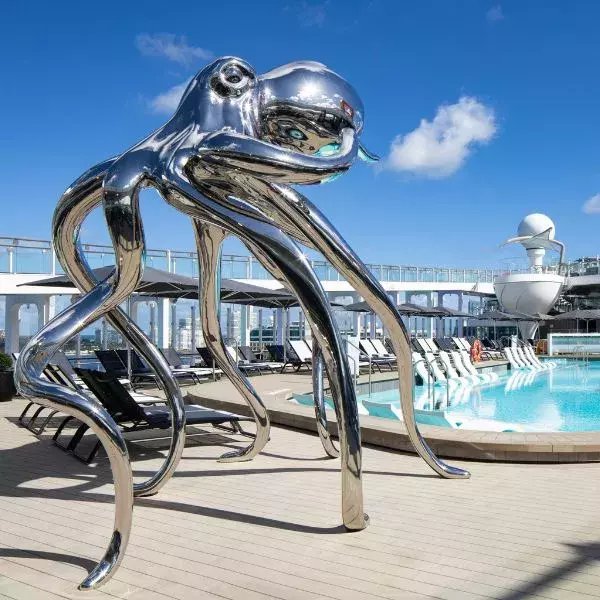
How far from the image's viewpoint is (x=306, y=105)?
4340 millimetres

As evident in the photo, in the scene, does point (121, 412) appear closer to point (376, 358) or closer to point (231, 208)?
point (231, 208)

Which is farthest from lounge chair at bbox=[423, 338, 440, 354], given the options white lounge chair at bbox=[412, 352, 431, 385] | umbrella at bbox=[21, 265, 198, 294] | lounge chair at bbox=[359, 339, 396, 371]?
umbrella at bbox=[21, 265, 198, 294]

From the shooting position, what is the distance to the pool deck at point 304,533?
10.6 ft

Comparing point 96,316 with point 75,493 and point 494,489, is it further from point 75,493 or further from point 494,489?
point 494,489

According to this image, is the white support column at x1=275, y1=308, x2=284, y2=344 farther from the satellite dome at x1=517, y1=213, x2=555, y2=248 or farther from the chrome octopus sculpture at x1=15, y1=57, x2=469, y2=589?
the satellite dome at x1=517, y1=213, x2=555, y2=248

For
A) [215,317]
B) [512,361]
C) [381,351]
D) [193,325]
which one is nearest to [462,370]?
[381,351]

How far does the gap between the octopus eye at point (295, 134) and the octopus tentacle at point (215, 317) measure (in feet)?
2.97

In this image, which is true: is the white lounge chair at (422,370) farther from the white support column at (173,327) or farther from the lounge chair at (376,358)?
the white support column at (173,327)

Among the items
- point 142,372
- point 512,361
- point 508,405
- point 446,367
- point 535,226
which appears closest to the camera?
point 142,372

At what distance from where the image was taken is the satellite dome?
1921 inches

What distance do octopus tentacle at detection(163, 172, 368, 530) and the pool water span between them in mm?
4724

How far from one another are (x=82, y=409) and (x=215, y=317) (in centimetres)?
222

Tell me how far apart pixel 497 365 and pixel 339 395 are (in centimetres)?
1867

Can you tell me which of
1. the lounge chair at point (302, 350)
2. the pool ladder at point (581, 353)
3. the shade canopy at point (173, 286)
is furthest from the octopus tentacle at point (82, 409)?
the pool ladder at point (581, 353)
